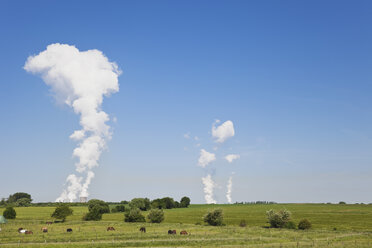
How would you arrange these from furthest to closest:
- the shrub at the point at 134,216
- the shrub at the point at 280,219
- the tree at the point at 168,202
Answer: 1. the tree at the point at 168,202
2. the shrub at the point at 134,216
3. the shrub at the point at 280,219

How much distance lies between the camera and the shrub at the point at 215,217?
3782 inches

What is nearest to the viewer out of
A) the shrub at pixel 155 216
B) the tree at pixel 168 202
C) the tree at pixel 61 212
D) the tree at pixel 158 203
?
the shrub at pixel 155 216

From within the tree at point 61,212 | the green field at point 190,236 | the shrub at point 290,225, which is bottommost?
the shrub at point 290,225

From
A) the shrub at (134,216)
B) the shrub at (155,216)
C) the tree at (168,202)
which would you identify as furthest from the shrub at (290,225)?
the tree at (168,202)

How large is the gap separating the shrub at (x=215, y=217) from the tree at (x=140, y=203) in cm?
8746

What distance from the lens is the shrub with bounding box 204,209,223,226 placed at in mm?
96062

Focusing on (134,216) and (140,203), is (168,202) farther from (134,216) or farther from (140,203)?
(134,216)

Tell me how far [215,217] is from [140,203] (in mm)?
89893

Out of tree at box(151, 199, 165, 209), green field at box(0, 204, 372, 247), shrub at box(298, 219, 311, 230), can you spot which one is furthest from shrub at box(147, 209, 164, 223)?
tree at box(151, 199, 165, 209)

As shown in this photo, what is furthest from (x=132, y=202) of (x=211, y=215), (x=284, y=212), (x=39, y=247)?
(x=39, y=247)

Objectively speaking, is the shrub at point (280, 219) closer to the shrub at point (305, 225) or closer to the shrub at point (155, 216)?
the shrub at point (305, 225)

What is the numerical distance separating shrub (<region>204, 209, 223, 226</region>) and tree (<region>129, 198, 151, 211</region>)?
287 ft

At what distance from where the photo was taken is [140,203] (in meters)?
179

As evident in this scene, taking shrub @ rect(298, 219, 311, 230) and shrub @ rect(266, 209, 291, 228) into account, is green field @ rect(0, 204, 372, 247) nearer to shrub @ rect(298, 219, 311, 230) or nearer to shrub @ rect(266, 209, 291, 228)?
shrub @ rect(298, 219, 311, 230)
